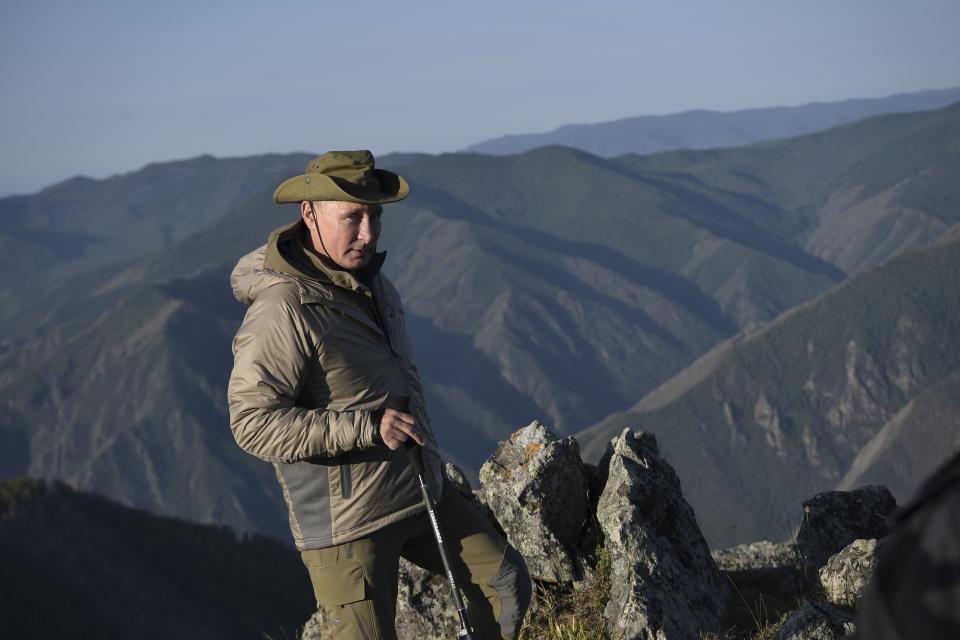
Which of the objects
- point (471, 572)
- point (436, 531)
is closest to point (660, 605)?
point (471, 572)

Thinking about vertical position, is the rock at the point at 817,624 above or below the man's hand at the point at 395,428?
below

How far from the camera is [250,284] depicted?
21.9ft

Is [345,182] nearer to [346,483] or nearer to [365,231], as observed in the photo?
[365,231]

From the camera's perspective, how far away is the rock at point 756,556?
39.7 feet

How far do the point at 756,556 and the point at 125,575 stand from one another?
13811 centimetres

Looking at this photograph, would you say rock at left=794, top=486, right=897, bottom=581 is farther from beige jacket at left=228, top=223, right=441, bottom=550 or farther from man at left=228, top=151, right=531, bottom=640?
beige jacket at left=228, top=223, right=441, bottom=550

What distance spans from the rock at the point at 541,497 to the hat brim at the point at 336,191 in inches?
173

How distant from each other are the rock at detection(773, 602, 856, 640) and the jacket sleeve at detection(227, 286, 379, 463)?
354 centimetres

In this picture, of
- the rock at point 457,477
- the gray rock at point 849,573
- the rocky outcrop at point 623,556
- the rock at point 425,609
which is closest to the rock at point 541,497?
the rocky outcrop at point 623,556

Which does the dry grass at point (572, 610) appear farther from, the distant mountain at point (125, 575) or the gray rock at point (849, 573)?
the distant mountain at point (125, 575)

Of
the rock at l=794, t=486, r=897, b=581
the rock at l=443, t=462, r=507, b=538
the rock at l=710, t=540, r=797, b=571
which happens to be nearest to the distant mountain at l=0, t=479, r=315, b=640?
the rock at l=710, t=540, r=797, b=571

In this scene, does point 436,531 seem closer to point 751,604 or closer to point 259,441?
point 259,441

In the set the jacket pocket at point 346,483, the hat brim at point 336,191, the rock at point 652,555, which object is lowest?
the rock at point 652,555

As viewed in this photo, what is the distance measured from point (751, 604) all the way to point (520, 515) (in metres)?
2.31
